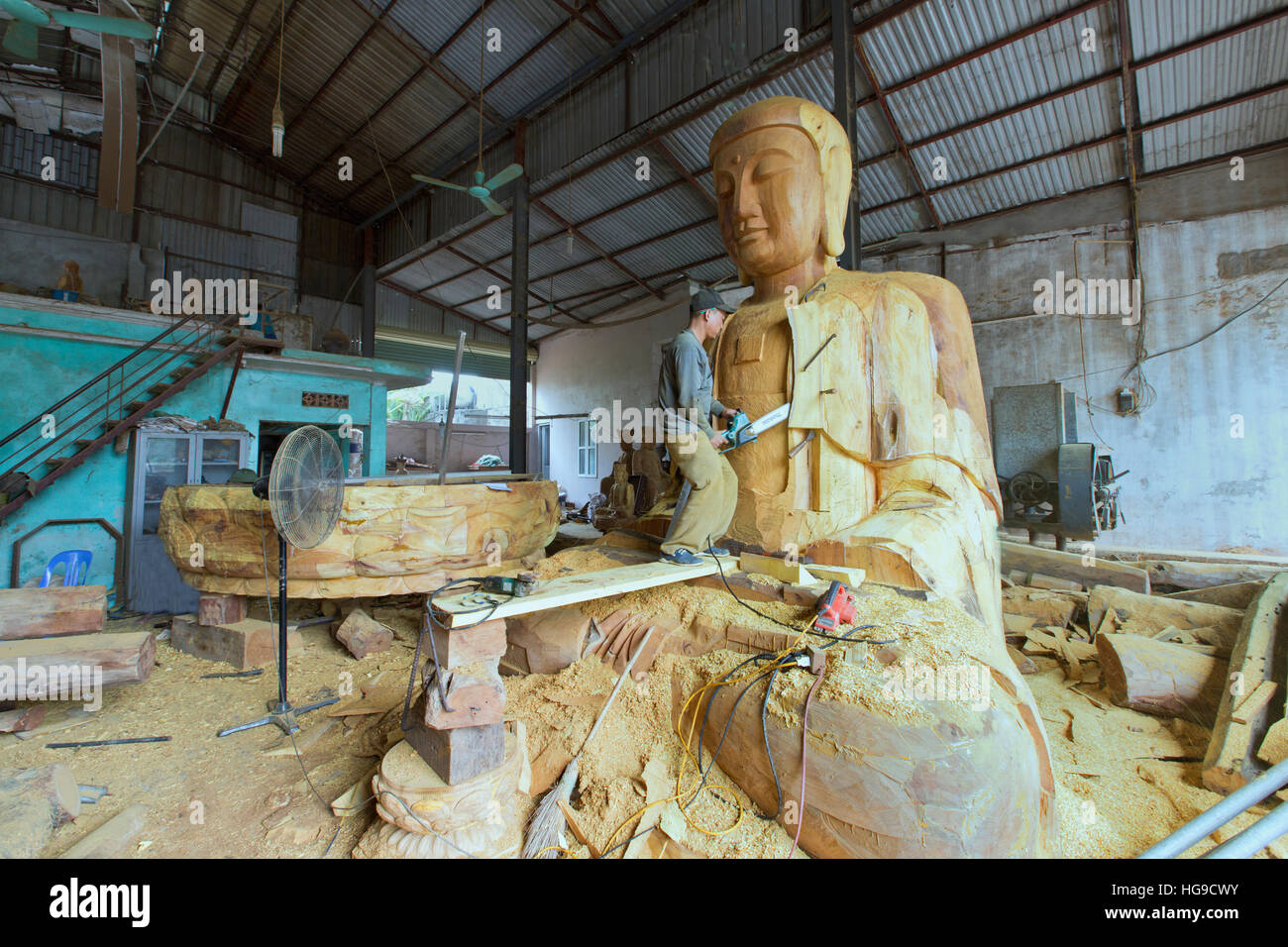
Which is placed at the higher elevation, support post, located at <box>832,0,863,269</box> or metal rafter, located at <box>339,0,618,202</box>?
metal rafter, located at <box>339,0,618,202</box>

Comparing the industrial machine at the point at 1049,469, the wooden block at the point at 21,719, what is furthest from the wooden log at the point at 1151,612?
the wooden block at the point at 21,719

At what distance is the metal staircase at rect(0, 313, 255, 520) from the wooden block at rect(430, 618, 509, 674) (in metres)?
6.90

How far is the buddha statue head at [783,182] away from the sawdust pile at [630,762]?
297 cm

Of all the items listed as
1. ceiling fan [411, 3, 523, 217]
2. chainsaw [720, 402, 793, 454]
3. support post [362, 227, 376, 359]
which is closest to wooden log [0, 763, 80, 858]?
chainsaw [720, 402, 793, 454]

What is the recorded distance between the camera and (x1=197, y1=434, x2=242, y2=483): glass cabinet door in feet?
26.5

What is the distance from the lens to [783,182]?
399cm

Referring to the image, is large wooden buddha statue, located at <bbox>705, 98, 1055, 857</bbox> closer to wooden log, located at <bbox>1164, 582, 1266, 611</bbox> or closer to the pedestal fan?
the pedestal fan

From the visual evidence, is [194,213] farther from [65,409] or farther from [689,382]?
[689,382]

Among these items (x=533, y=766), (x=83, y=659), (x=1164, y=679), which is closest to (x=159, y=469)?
(x=83, y=659)

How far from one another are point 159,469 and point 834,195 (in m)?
8.98

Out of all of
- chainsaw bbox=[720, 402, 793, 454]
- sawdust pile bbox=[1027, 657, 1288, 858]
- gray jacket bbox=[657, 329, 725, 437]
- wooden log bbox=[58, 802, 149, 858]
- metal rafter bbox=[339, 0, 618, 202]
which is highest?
metal rafter bbox=[339, 0, 618, 202]

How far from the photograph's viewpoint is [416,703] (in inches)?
109

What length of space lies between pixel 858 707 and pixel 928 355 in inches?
104

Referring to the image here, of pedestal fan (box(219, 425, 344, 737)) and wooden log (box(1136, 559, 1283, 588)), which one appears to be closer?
pedestal fan (box(219, 425, 344, 737))
